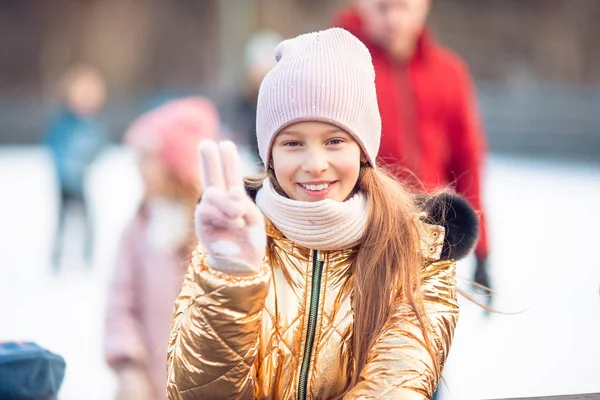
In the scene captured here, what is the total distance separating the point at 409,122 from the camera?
2.91m

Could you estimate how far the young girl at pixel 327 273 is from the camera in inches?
54.6

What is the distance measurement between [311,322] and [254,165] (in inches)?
22.4

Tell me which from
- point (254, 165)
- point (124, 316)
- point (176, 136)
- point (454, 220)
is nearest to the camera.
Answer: point (454, 220)

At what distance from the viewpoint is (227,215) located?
4.11 ft

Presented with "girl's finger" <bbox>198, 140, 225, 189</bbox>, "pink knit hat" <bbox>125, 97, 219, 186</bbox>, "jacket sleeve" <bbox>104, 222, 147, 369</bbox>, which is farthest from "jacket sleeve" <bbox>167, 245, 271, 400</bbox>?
"pink knit hat" <bbox>125, 97, 219, 186</bbox>

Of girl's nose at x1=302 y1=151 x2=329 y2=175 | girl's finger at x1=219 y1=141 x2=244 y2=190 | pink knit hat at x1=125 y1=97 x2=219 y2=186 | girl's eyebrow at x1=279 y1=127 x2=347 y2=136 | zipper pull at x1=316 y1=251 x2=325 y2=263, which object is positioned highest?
pink knit hat at x1=125 y1=97 x2=219 y2=186

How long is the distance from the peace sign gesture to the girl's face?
0.23 metres

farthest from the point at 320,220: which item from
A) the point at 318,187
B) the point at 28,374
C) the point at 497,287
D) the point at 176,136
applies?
the point at 497,287

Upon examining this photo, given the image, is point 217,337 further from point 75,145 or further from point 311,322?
point 75,145

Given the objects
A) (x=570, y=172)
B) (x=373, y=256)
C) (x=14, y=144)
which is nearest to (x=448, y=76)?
(x=373, y=256)

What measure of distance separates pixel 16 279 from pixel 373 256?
443 centimetres

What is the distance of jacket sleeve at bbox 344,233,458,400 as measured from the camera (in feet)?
4.55

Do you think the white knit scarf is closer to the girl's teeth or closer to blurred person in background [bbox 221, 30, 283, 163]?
the girl's teeth

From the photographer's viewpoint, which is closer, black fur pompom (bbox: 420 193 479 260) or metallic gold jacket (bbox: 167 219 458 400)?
metallic gold jacket (bbox: 167 219 458 400)
